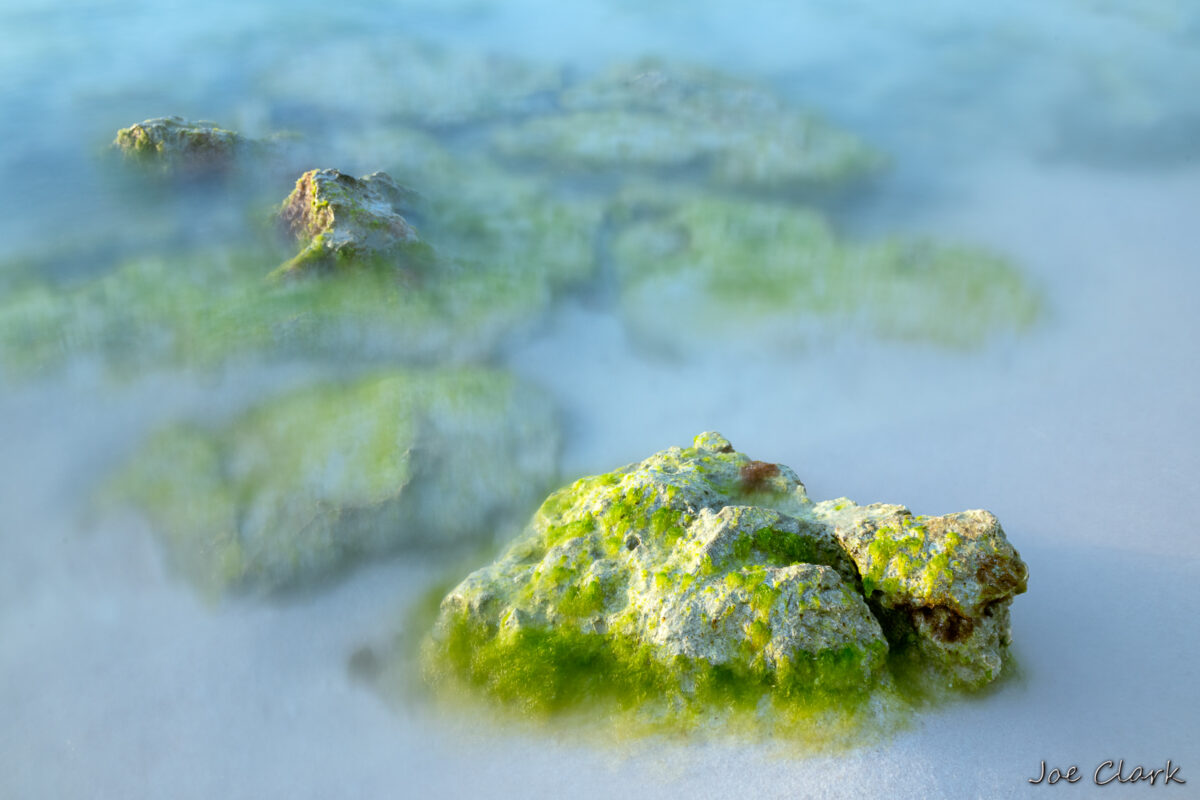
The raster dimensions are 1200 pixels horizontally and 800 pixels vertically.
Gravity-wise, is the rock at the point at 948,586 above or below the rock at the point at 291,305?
below

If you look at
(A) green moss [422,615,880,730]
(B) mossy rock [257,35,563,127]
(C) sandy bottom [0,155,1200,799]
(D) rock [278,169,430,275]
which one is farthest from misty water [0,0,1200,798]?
(D) rock [278,169,430,275]

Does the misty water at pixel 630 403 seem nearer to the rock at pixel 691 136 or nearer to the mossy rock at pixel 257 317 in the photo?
the mossy rock at pixel 257 317

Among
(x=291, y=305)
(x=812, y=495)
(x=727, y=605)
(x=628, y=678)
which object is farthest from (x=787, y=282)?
(x=628, y=678)

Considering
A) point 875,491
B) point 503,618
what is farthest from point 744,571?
point 875,491

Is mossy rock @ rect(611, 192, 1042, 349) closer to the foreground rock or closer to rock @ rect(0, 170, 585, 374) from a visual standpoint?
rock @ rect(0, 170, 585, 374)

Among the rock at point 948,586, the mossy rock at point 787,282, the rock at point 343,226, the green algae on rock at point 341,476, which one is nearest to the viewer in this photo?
the rock at point 948,586

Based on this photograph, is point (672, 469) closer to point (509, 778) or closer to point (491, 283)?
point (509, 778)

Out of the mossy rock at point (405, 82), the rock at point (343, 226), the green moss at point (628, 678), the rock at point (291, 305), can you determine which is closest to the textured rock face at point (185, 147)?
the rock at point (291, 305)
